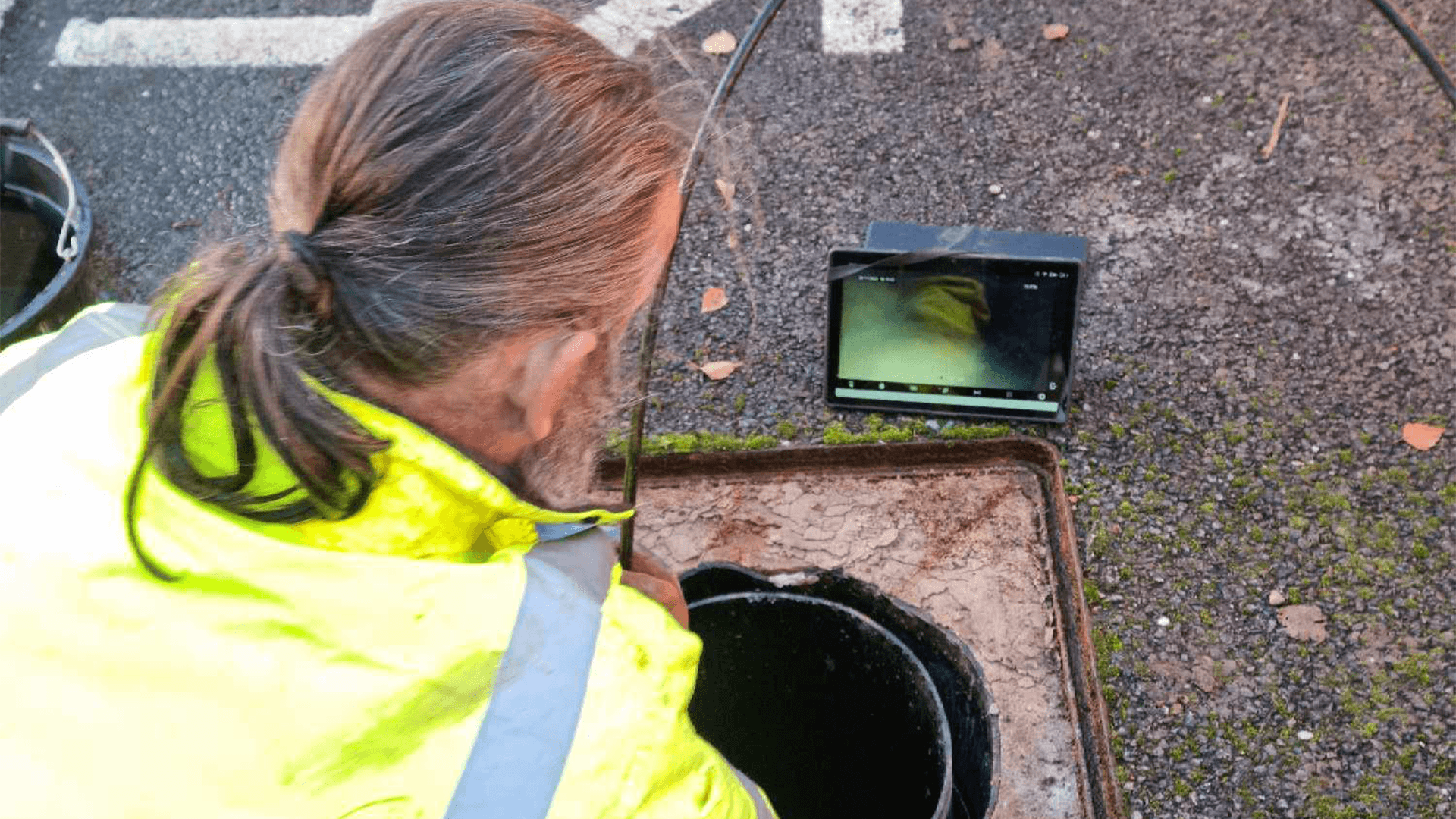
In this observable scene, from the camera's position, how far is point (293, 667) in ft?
2.81

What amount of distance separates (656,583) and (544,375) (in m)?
0.52

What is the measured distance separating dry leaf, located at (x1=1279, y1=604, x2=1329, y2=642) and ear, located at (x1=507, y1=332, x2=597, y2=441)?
5.00 ft

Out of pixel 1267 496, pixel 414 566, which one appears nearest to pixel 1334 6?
pixel 1267 496

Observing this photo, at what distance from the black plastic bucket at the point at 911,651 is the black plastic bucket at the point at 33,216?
1.72 metres

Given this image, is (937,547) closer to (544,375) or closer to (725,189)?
(725,189)

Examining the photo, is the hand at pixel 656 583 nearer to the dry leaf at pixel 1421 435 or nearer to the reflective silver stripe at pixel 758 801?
the reflective silver stripe at pixel 758 801

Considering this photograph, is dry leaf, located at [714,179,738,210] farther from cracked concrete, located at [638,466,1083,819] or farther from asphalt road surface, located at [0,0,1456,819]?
cracked concrete, located at [638,466,1083,819]

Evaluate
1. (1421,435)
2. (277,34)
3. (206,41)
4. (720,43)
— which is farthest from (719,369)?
(206,41)

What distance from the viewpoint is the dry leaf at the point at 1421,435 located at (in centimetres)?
232

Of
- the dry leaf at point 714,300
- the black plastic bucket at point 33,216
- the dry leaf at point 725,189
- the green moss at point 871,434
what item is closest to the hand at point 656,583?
the green moss at point 871,434

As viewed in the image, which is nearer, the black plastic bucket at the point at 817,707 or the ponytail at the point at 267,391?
the ponytail at the point at 267,391

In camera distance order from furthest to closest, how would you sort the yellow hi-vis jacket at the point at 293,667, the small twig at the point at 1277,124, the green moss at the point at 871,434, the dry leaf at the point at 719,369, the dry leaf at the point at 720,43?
the dry leaf at the point at 720,43, the small twig at the point at 1277,124, the dry leaf at the point at 719,369, the green moss at the point at 871,434, the yellow hi-vis jacket at the point at 293,667

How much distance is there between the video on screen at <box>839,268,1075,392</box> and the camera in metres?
2.25

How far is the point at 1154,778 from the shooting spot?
75.3 inches
